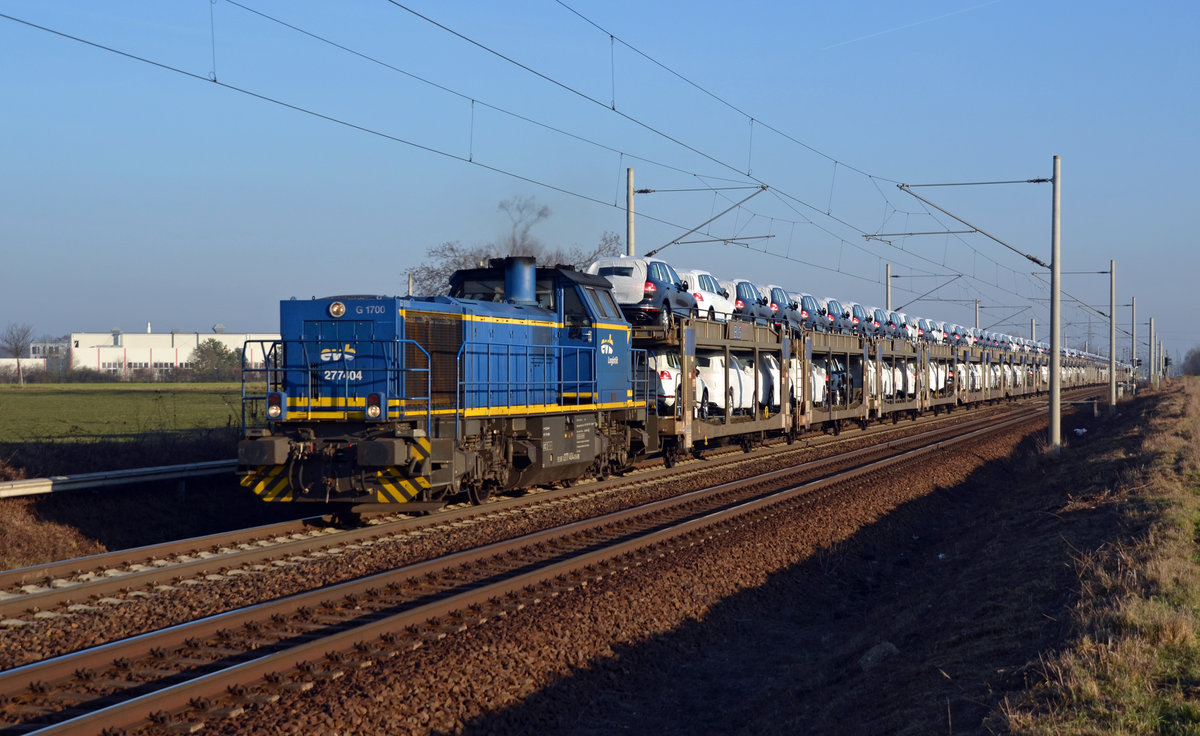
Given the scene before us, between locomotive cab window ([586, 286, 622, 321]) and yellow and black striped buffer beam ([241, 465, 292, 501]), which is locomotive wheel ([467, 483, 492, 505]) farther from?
locomotive cab window ([586, 286, 622, 321])

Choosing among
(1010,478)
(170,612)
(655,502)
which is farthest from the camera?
(1010,478)

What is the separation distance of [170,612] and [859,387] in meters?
27.3

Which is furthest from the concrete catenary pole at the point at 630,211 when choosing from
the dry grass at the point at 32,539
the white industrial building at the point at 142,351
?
the white industrial building at the point at 142,351

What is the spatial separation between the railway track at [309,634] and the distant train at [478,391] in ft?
6.55

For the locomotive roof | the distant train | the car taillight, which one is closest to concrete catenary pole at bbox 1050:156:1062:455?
the distant train

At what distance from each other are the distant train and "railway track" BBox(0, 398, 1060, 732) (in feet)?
6.55

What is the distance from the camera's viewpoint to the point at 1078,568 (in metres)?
9.18

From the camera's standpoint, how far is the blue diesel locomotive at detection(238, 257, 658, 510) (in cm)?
1240

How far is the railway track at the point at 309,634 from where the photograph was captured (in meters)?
5.96

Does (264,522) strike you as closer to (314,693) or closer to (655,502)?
(655,502)

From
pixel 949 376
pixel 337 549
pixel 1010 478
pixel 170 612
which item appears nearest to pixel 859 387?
pixel 1010 478

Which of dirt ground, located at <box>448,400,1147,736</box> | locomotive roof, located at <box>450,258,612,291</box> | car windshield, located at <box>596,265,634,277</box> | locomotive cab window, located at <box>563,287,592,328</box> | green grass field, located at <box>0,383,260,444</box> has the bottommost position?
dirt ground, located at <box>448,400,1147,736</box>

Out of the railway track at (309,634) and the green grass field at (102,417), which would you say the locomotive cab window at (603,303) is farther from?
the green grass field at (102,417)

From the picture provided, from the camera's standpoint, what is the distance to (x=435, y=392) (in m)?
13.5
